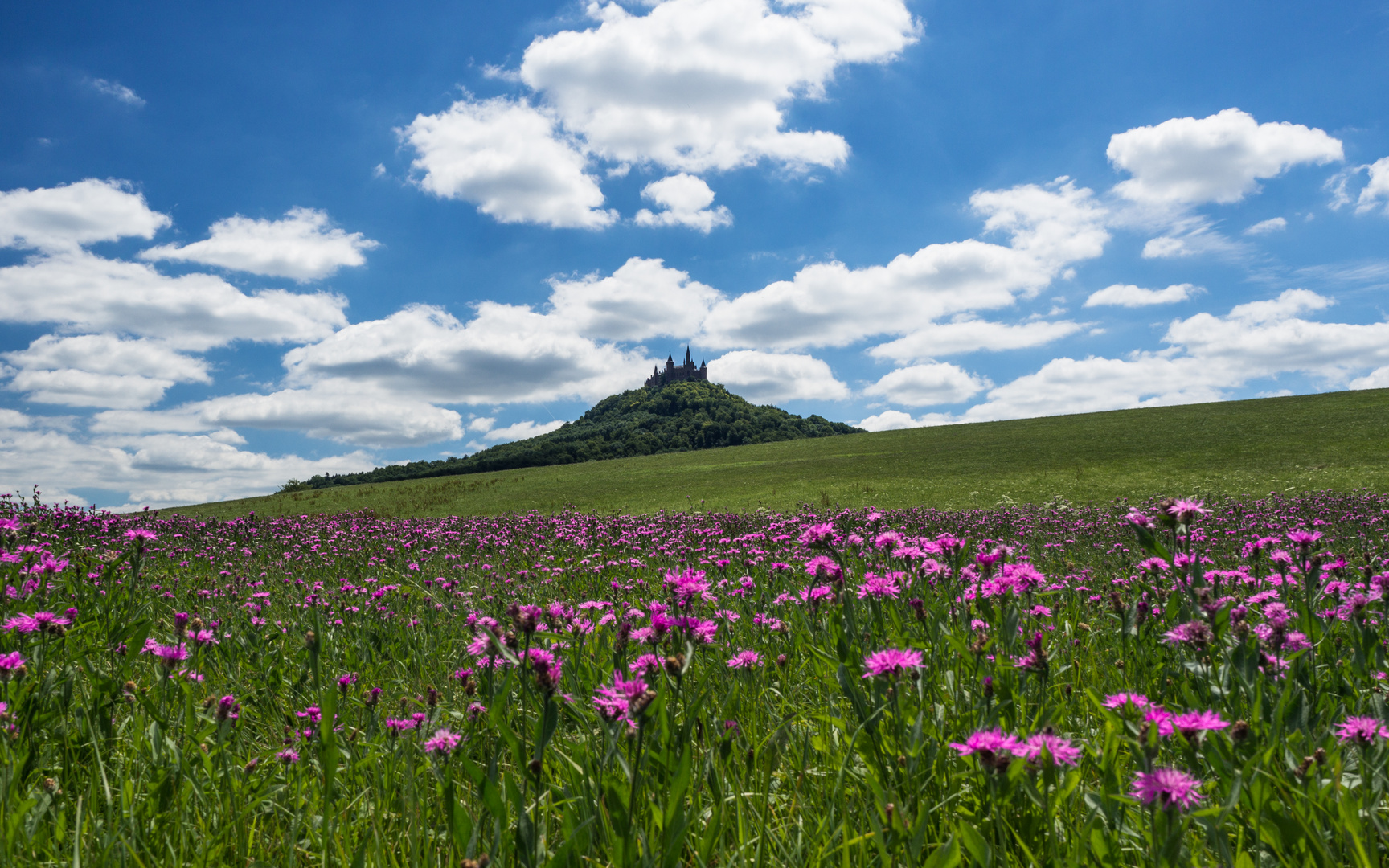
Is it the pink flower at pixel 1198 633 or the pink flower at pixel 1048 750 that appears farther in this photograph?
the pink flower at pixel 1198 633

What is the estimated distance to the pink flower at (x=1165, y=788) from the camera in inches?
56.7

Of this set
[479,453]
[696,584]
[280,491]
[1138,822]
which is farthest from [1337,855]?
[479,453]

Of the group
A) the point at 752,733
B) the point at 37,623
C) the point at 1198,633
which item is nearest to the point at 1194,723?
the point at 1198,633

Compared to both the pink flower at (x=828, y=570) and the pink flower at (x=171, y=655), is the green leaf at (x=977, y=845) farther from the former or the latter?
the pink flower at (x=171, y=655)

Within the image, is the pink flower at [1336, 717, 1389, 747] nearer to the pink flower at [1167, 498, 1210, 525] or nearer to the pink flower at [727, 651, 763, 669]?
the pink flower at [1167, 498, 1210, 525]

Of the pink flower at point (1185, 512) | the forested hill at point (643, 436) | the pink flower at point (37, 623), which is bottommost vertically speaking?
the pink flower at point (37, 623)

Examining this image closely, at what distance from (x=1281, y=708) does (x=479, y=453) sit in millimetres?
91448

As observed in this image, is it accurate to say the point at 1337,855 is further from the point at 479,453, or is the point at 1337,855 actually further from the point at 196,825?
the point at 479,453

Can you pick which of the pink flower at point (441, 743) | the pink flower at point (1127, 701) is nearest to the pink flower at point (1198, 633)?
the pink flower at point (1127, 701)

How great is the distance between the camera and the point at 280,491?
51.2 m

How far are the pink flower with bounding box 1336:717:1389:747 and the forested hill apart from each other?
6093cm

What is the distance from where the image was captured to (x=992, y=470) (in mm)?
33562

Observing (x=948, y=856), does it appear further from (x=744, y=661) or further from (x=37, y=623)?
(x=37, y=623)

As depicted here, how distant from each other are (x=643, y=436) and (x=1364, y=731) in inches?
3576
